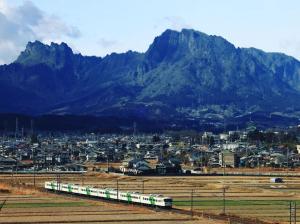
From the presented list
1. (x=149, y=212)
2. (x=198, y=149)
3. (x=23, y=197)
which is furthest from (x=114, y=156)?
(x=149, y=212)

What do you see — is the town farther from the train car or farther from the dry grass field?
the dry grass field

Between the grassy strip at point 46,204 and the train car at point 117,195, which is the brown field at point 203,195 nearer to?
the train car at point 117,195

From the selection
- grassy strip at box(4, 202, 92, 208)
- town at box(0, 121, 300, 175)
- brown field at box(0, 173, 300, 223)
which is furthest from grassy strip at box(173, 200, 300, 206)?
town at box(0, 121, 300, 175)

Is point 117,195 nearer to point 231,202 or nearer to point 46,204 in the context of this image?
point 46,204

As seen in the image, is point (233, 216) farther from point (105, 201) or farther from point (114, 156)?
point (114, 156)

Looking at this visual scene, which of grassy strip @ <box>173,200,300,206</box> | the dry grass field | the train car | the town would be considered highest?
the town

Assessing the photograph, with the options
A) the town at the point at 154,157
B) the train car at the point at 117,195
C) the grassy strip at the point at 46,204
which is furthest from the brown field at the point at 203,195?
the town at the point at 154,157
